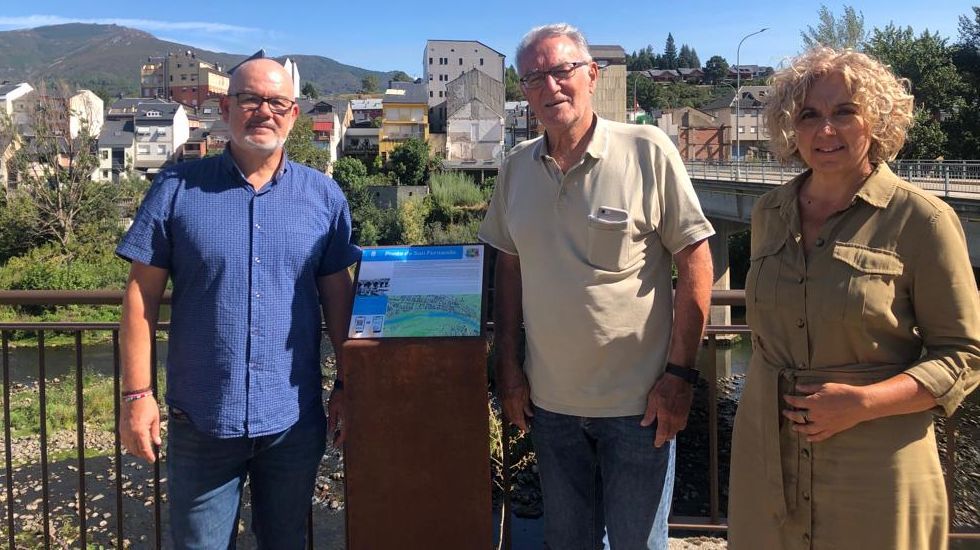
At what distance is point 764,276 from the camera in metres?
1.93

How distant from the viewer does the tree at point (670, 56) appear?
154750 mm

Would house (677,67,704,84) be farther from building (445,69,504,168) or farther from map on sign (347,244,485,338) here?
map on sign (347,244,485,338)

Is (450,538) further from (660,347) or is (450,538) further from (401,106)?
(401,106)

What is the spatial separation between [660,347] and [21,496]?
32.8 ft

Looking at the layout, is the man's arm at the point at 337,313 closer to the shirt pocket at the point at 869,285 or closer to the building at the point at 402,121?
the shirt pocket at the point at 869,285

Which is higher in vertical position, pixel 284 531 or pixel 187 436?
pixel 187 436

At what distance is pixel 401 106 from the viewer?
6203cm

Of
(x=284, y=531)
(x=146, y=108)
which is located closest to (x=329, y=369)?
(x=284, y=531)

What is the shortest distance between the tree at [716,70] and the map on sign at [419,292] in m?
137

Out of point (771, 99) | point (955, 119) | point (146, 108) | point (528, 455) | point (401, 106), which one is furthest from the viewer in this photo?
point (146, 108)

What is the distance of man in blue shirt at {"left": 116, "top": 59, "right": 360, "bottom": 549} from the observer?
221 cm

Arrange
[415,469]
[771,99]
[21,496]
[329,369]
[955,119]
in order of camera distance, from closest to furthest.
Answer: [771,99]
[415,469]
[21,496]
[329,369]
[955,119]

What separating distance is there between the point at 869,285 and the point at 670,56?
167842 mm

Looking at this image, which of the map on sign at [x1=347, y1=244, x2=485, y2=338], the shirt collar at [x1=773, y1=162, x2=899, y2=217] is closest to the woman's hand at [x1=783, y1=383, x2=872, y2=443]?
the shirt collar at [x1=773, y1=162, x2=899, y2=217]
